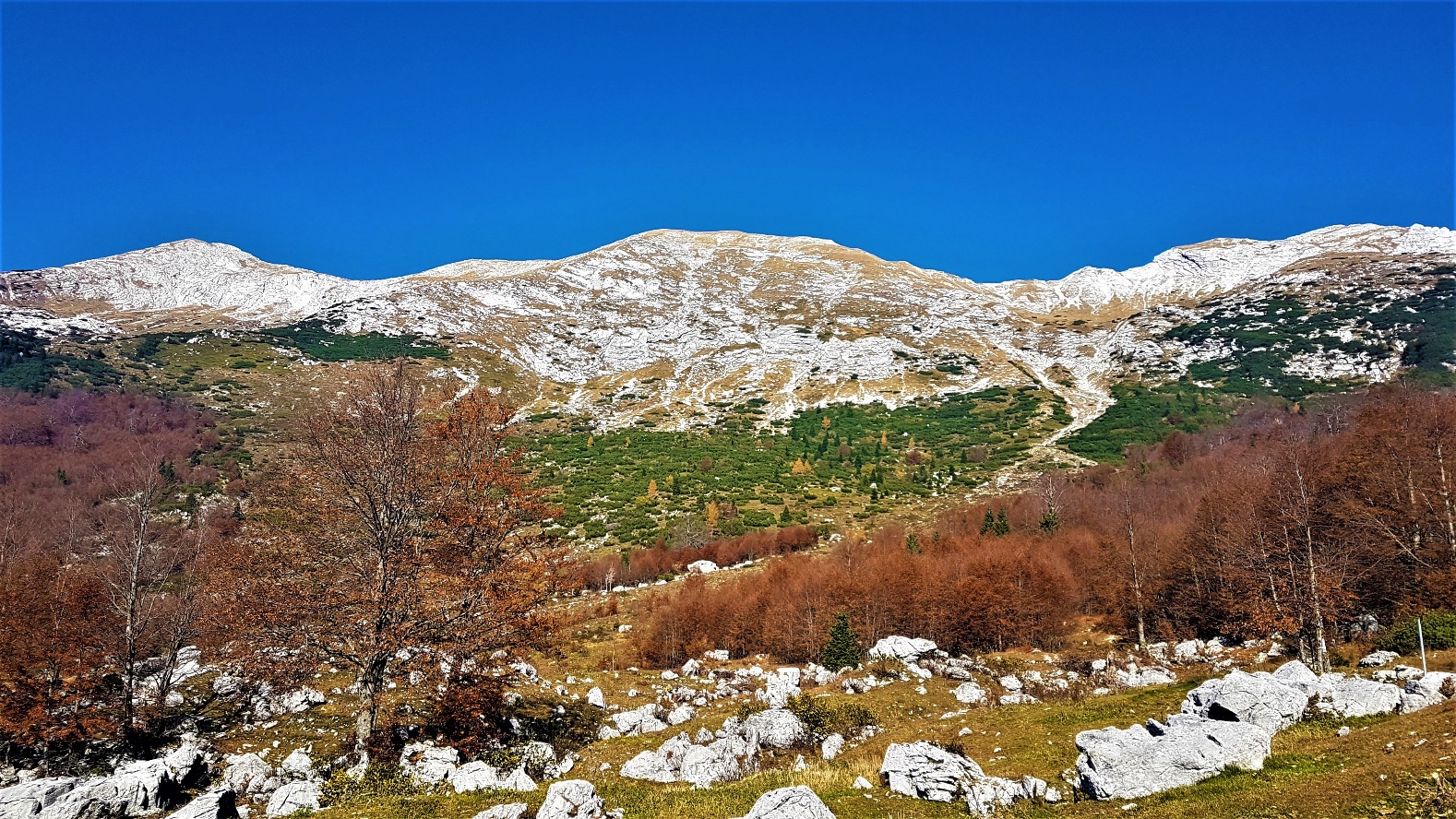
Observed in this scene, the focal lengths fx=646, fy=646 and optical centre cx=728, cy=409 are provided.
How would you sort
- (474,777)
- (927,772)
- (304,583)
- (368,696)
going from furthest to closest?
(368,696) → (304,583) → (474,777) → (927,772)

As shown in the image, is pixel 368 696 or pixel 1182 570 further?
pixel 1182 570

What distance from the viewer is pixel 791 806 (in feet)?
40.2

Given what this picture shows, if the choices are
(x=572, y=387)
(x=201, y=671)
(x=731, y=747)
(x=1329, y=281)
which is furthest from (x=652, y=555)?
(x=1329, y=281)

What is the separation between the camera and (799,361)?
591ft

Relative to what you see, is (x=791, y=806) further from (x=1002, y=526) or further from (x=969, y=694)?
(x=1002, y=526)

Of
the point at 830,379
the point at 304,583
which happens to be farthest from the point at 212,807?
the point at 830,379

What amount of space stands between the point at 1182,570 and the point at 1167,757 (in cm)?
4647

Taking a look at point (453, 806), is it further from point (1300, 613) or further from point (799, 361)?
point (799, 361)

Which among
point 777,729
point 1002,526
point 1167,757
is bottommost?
point 1002,526

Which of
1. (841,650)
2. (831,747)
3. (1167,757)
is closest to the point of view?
(1167,757)

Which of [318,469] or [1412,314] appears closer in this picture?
[318,469]

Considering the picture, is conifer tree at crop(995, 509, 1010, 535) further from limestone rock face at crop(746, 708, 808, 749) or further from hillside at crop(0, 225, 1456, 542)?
limestone rock face at crop(746, 708, 808, 749)

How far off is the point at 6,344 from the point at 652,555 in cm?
17026

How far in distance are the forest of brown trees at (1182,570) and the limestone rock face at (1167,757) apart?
67.9 feet
